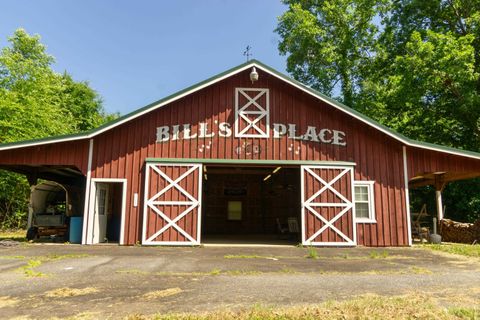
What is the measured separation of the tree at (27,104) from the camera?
20.1 metres

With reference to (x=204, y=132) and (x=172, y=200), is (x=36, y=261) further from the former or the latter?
(x=204, y=132)

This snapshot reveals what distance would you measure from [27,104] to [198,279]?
71.1ft

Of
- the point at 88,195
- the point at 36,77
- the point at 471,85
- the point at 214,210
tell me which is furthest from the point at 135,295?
the point at 36,77

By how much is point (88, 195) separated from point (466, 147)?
Result: 21267 millimetres

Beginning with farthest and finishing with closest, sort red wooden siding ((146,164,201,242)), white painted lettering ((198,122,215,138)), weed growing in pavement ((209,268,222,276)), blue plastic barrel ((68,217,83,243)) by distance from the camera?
white painted lettering ((198,122,215,138)) → blue plastic barrel ((68,217,83,243)) → red wooden siding ((146,164,201,242)) → weed growing in pavement ((209,268,222,276))

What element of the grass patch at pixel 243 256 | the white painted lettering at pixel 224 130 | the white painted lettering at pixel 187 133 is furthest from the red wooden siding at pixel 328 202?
the white painted lettering at pixel 187 133

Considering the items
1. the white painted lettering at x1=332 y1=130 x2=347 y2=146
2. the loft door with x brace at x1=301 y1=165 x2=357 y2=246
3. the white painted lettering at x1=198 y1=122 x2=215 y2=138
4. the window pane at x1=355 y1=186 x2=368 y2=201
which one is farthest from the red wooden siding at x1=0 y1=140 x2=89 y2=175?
the window pane at x1=355 y1=186 x2=368 y2=201

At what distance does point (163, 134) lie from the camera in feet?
42.0

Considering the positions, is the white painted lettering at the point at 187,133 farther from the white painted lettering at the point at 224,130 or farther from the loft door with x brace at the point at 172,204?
the loft door with x brace at the point at 172,204

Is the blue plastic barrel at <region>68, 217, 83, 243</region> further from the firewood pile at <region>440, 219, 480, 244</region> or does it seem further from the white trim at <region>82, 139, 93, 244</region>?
the firewood pile at <region>440, 219, 480, 244</region>

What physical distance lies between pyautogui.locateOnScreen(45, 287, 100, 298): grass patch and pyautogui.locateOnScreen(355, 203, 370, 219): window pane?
9.94 metres

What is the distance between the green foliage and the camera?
787 inches

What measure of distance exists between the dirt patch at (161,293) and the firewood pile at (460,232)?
1299cm

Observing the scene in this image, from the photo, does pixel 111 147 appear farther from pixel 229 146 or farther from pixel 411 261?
pixel 411 261
